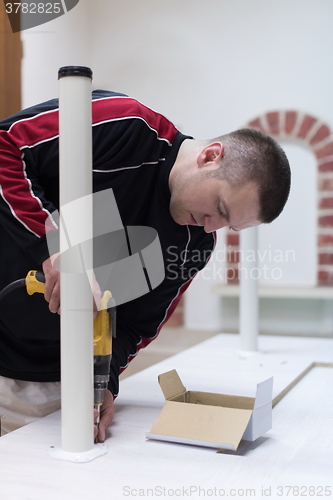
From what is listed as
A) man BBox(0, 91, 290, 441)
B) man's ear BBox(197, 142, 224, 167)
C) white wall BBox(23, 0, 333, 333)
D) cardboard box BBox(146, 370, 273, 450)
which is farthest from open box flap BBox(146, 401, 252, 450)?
white wall BBox(23, 0, 333, 333)

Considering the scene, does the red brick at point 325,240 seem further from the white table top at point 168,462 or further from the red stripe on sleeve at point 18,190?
the red stripe on sleeve at point 18,190

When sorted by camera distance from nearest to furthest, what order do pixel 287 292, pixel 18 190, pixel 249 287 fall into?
1. pixel 18 190
2. pixel 249 287
3. pixel 287 292

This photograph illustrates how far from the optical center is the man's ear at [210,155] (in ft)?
3.21

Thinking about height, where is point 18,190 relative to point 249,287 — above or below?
above

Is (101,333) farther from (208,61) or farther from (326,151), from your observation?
(208,61)

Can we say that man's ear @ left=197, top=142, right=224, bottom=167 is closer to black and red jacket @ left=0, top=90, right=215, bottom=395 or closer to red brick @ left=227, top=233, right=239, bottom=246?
black and red jacket @ left=0, top=90, right=215, bottom=395

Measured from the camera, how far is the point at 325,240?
270 cm

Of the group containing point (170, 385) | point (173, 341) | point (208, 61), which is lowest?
point (173, 341)

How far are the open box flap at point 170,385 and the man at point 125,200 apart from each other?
11 cm

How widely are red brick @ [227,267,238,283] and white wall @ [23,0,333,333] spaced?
0.16 metres

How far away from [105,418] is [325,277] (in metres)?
2.11

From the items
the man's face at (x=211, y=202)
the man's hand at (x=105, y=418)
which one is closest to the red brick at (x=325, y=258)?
the man's face at (x=211, y=202)

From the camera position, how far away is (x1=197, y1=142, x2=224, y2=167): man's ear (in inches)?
38.5

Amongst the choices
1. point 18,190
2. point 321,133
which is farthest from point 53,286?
point 321,133
